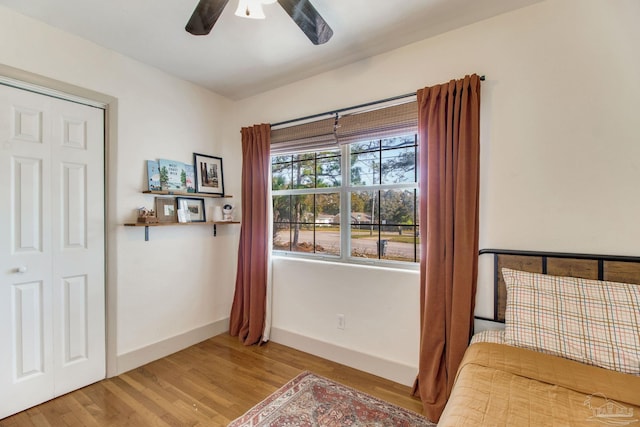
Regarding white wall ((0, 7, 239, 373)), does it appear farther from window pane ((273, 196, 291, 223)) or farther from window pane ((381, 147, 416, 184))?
window pane ((381, 147, 416, 184))

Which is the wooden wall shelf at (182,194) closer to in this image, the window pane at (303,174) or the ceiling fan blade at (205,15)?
the window pane at (303,174)

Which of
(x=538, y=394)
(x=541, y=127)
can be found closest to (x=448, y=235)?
(x=541, y=127)

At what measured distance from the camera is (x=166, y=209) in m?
2.67

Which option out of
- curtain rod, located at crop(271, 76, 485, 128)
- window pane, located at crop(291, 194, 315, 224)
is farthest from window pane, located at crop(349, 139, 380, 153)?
window pane, located at crop(291, 194, 315, 224)

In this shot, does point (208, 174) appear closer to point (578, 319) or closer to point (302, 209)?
point (302, 209)

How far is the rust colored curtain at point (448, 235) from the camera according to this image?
187 cm

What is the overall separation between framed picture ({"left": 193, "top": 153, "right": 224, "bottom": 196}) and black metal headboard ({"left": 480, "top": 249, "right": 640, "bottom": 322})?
2561 millimetres

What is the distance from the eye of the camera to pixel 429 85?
2135 mm

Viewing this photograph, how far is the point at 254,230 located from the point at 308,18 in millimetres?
1950

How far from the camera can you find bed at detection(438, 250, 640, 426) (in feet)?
3.51

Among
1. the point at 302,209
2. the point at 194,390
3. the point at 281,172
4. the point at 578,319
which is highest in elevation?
the point at 281,172

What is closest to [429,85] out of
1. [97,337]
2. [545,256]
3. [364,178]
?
[364,178]

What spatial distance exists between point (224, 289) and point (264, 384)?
1.31 metres

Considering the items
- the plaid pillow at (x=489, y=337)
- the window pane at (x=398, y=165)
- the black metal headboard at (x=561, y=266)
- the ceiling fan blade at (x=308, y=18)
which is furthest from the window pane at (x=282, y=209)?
the plaid pillow at (x=489, y=337)
